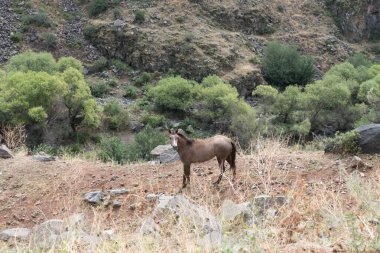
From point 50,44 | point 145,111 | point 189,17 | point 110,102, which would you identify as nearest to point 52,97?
point 110,102

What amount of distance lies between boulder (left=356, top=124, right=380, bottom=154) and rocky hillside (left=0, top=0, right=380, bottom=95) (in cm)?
3185

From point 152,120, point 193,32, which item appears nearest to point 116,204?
point 152,120

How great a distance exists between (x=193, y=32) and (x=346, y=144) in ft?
124

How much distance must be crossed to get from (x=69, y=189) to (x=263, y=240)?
18.5 ft

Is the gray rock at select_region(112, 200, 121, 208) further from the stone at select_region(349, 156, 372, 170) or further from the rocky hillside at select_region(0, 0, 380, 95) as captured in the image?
the rocky hillside at select_region(0, 0, 380, 95)

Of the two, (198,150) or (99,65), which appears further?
(99,65)

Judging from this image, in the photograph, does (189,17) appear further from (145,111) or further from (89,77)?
(145,111)

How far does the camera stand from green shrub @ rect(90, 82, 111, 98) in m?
37.6

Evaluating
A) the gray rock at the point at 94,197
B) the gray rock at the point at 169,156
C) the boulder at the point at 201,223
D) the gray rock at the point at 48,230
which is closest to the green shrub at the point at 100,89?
the gray rock at the point at 169,156

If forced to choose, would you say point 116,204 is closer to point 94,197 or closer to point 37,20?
point 94,197

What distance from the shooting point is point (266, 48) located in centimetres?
4647

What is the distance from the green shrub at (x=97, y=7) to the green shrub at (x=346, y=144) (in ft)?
139

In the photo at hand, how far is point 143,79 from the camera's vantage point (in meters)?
41.1

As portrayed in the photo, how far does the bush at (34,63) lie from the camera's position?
111ft
